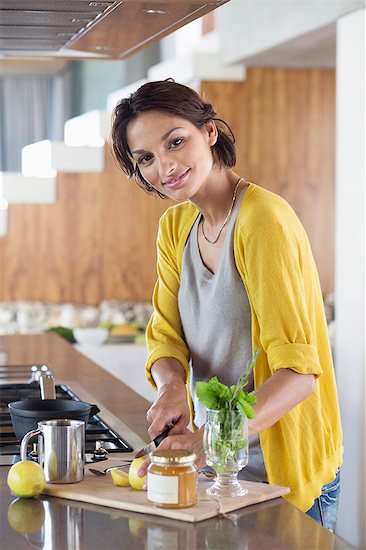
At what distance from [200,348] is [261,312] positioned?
316 millimetres

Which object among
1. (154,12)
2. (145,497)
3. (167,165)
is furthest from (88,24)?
(145,497)

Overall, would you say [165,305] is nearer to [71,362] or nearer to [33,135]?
[71,362]

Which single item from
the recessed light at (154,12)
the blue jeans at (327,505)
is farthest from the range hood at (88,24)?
the blue jeans at (327,505)

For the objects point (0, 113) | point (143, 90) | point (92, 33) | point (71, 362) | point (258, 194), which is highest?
point (0, 113)

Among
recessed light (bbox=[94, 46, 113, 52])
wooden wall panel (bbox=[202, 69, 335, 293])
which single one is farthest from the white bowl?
recessed light (bbox=[94, 46, 113, 52])

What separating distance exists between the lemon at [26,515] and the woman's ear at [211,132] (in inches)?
35.7

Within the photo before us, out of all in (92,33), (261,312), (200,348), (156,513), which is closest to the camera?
(156,513)

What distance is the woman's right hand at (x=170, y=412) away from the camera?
2018 millimetres

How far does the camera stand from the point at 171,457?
1562 mm

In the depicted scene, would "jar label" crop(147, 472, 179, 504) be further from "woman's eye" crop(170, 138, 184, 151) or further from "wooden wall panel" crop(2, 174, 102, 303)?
"wooden wall panel" crop(2, 174, 102, 303)

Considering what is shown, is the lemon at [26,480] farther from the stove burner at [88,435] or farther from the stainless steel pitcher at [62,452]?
the stove burner at [88,435]

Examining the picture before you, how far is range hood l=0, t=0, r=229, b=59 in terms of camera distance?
6.71 ft

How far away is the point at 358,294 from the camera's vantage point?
451cm

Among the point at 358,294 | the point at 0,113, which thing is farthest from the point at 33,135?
the point at 358,294
